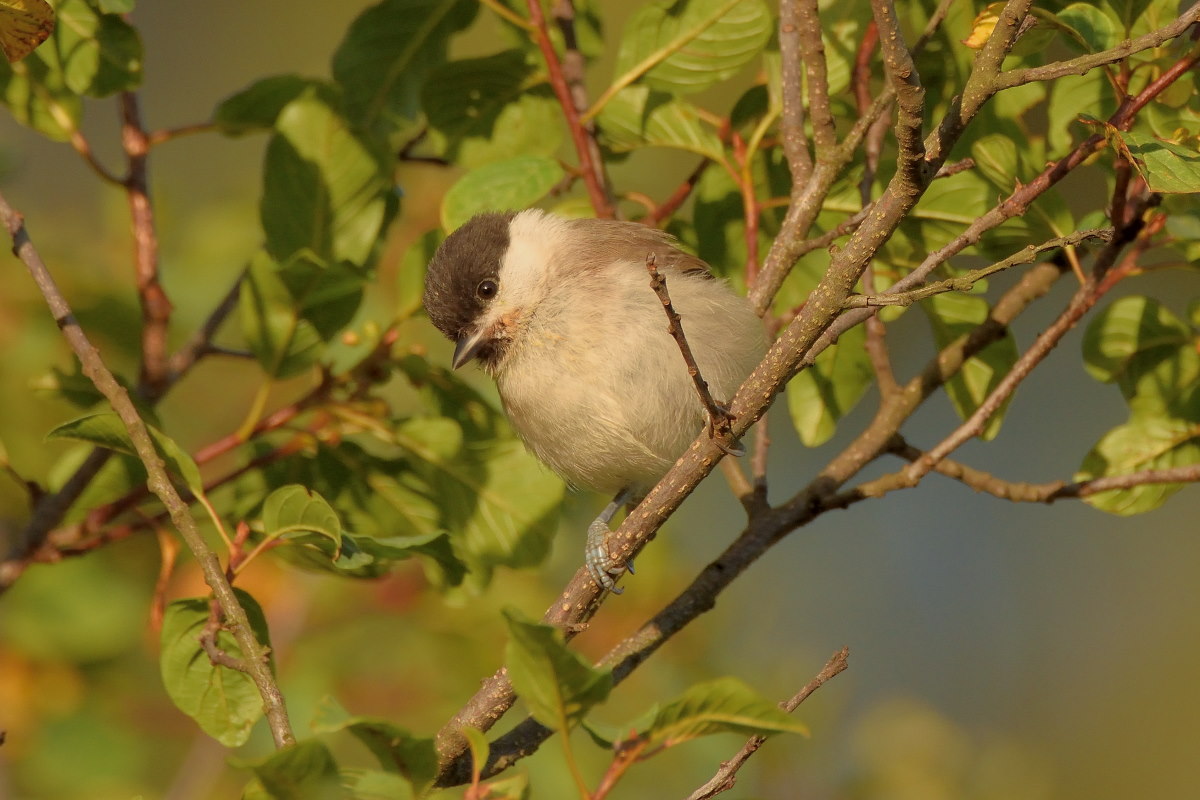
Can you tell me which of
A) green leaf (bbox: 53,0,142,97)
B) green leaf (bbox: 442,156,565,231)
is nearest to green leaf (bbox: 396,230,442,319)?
green leaf (bbox: 442,156,565,231)

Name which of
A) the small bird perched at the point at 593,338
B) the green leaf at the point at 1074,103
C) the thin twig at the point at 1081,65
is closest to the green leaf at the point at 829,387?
the small bird perched at the point at 593,338

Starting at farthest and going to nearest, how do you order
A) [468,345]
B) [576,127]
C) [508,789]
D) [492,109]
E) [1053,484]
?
1. [468,345]
2. [492,109]
3. [576,127]
4. [1053,484]
5. [508,789]

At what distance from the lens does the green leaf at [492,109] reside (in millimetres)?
3275

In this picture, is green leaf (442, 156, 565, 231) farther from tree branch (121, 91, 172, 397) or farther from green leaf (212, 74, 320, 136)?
tree branch (121, 91, 172, 397)

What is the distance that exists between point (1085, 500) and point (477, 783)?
170 cm

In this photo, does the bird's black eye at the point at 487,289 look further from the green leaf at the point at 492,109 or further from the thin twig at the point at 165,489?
the thin twig at the point at 165,489

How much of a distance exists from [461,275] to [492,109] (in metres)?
0.46

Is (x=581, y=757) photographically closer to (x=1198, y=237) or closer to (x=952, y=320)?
(x=952, y=320)

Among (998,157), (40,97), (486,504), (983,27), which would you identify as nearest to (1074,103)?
(998,157)

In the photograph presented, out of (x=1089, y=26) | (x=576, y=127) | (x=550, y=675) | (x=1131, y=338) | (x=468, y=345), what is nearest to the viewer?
(x=550, y=675)

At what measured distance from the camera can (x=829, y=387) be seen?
10.8ft

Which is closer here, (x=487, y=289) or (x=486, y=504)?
(x=486, y=504)

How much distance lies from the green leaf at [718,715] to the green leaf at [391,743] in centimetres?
34

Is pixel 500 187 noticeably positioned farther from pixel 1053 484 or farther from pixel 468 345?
pixel 1053 484
